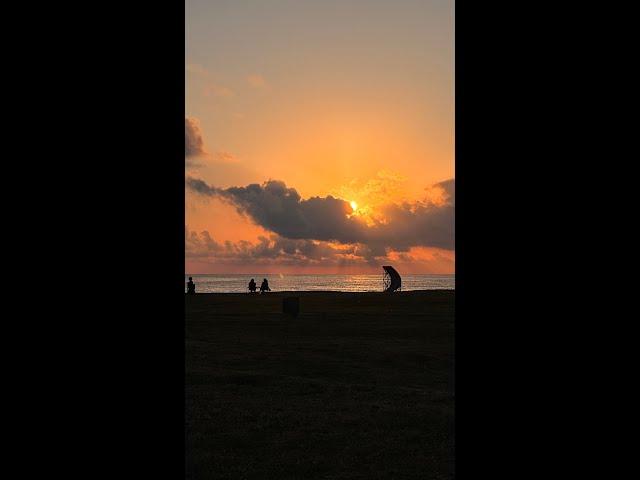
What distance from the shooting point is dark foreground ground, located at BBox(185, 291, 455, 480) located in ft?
20.4

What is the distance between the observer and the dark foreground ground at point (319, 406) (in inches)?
245

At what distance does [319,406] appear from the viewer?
844 cm

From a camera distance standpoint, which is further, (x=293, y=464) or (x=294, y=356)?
(x=294, y=356)
